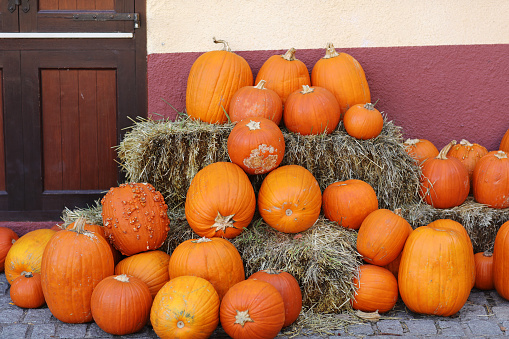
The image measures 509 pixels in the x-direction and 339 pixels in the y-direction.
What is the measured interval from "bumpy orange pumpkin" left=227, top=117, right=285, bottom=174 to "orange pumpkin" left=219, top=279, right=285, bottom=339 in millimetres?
970

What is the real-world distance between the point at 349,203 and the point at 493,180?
133 centimetres

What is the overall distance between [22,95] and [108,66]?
2.79 feet

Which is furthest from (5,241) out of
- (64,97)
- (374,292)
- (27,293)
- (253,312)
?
(374,292)

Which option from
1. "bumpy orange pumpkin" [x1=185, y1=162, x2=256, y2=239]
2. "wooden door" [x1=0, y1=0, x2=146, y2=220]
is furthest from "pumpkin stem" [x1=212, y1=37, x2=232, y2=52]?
"bumpy orange pumpkin" [x1=185, y1=162, x2=256, y2=239]

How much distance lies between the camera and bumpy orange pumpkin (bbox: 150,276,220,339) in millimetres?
2594

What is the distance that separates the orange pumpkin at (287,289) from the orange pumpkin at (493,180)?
6.44 feet

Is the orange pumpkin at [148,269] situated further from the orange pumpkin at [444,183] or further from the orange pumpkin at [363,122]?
the orange pumpkin at [444,183]

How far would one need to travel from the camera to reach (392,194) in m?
3.78

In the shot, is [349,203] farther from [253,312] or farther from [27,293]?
[27,293]

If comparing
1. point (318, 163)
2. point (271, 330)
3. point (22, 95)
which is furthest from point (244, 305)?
point (22, 95)

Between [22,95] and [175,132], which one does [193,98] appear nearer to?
[175,132]

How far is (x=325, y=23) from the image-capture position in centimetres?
439

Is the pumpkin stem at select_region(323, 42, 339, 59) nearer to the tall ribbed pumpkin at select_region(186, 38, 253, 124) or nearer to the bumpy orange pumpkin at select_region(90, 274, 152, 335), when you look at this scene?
the tall ribbed pumpkin at select_region(186, 38, 253, 124)

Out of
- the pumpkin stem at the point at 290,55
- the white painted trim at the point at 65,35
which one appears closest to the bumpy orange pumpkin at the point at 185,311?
the pumpkin stem at the point at 290,55
